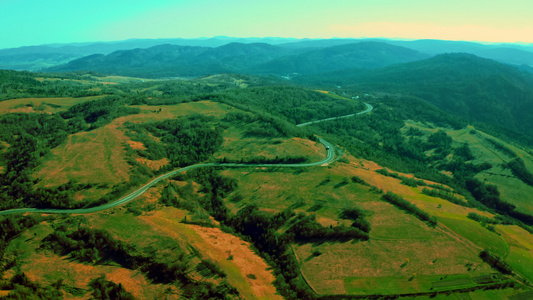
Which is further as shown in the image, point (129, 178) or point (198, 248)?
point (129, 178)

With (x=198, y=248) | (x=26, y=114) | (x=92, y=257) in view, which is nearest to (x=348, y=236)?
(x=198, y=248)

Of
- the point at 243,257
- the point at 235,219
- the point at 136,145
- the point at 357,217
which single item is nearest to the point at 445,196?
the point at 357,217

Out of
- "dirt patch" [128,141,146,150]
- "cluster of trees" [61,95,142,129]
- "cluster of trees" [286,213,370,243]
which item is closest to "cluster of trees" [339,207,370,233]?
"cluster of trees" [286,213,370,243]

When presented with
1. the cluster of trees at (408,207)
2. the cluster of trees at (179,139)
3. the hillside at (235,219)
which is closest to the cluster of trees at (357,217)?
the hillside at (235,219)

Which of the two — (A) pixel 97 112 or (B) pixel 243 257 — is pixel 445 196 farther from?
(A) pixel 97 112

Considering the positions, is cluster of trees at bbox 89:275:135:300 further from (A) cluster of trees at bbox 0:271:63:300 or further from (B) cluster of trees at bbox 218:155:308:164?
(B) cluster of trees at bbox 218:155:308:164

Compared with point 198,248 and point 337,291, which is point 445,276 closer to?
point 337,291

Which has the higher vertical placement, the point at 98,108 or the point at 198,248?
the point at 98,108

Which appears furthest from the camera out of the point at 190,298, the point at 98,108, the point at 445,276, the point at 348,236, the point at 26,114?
the point at 98,108
